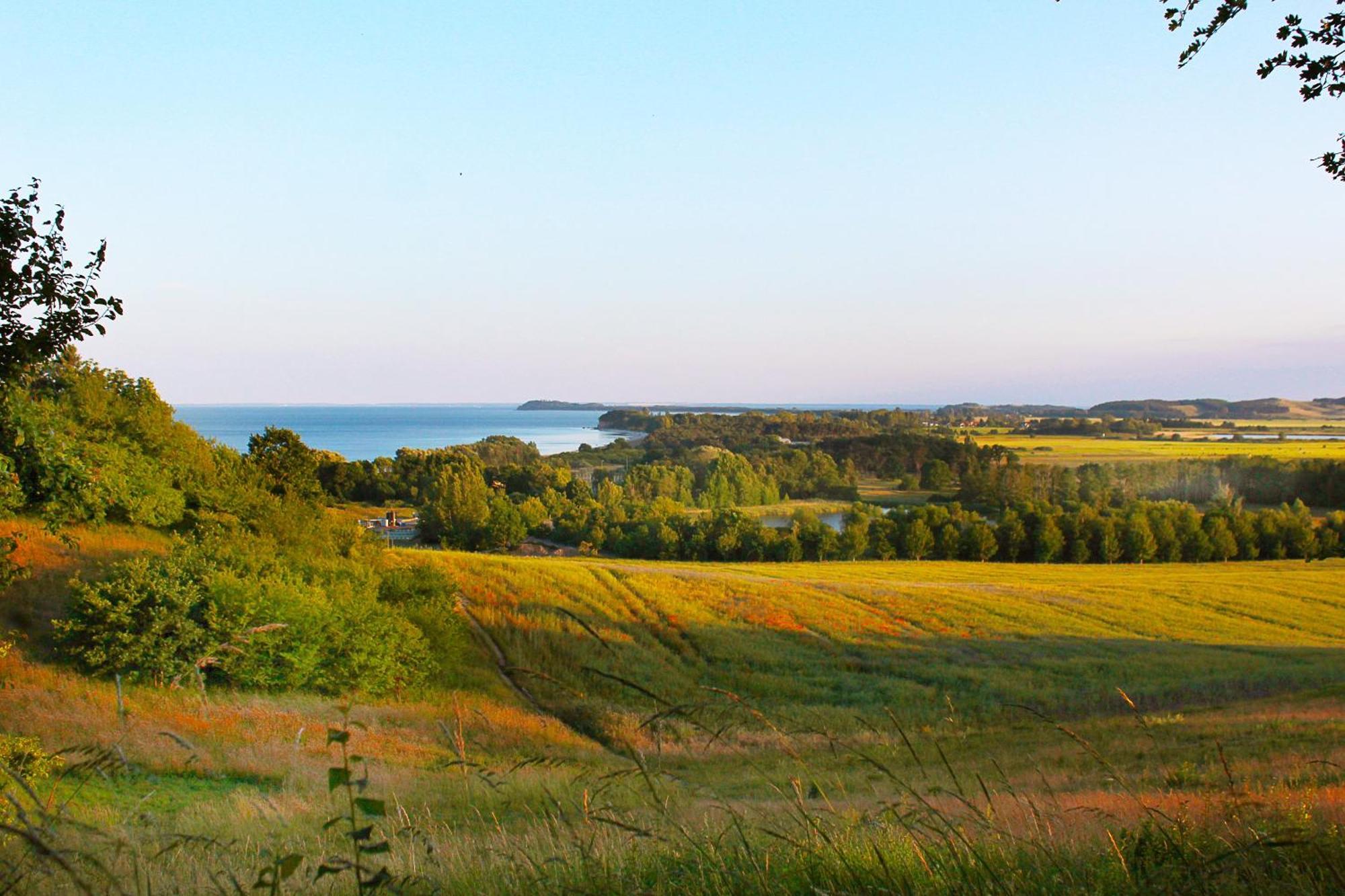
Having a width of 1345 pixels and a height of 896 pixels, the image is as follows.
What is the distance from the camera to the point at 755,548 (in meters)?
71.9

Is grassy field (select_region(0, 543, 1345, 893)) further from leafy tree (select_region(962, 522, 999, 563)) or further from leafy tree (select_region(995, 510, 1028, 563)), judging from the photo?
leafy tree (select_region(995, 510, 1028, 563))

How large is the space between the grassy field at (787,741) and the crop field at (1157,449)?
145 ft

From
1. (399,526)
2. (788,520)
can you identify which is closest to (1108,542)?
(788,520)

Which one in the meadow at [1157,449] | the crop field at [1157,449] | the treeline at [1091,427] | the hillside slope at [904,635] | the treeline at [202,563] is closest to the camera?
the treeline at [202,563]

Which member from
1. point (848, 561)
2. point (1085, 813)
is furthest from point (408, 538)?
point (1085, 813)

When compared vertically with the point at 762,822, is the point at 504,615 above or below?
below

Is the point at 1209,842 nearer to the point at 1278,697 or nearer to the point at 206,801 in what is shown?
the point at 206,801

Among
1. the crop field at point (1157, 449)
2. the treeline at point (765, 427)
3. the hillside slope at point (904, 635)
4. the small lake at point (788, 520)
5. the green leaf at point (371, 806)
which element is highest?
the green leaf at point (371, 806)

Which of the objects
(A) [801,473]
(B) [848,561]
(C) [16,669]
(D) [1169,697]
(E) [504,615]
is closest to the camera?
(C) [16,669]

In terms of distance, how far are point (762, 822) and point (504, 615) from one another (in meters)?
31.3

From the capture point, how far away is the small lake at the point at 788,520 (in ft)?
283

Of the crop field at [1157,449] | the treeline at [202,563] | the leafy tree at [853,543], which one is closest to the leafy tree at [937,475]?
the crop field at [1157,449]

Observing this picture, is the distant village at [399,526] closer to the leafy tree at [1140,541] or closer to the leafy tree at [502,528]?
the leafy tree at [502,528]

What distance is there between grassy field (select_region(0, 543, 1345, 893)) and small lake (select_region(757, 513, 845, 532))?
26059mm
